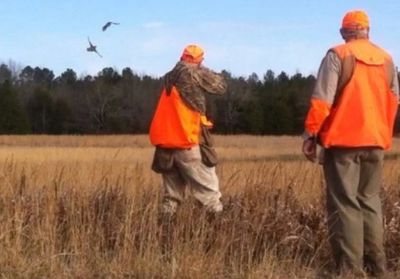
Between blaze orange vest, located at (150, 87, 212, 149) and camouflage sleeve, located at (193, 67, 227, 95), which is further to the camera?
camouflage sleeve, located at (193, 67, 227, 95)

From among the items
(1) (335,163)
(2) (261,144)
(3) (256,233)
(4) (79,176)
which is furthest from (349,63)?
(2) (261,144)

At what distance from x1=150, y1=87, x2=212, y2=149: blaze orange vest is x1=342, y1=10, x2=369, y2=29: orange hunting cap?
1.95 m

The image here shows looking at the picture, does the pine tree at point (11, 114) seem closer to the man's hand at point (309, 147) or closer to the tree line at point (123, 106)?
the tree line at point (123, 106)

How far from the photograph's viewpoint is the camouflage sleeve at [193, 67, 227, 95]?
7.78m

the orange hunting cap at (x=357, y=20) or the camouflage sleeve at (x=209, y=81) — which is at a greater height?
the orange hunting cap at (x=357, y=20)

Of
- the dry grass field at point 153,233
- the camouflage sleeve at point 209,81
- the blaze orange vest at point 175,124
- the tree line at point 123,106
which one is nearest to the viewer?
the dry grass field at point 153,233

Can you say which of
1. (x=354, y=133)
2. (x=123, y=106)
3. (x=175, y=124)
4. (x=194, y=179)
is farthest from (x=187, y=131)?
(x=123, y=106)

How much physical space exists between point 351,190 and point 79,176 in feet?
12.1

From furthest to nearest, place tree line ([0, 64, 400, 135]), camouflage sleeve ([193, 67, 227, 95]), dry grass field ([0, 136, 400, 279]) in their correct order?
tree line ([0, 64, 400, 135]), camouflage sleeve ([193, 67, 227, 95]), dry grass field ([0, 136, 400, 279])

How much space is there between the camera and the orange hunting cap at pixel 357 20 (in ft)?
20.7

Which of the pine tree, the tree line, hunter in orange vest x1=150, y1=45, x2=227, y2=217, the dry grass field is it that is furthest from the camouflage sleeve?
the pine tree

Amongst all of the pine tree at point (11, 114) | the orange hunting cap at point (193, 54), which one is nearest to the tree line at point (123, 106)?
the pine tree at point (11, 114)

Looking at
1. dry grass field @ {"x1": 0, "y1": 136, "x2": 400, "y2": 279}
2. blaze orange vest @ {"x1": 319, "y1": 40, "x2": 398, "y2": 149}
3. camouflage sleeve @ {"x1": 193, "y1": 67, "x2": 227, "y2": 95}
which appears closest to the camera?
blaze orange vest @ {"x1": 319, "y1": 40, "x2": 398, "y2": 149}

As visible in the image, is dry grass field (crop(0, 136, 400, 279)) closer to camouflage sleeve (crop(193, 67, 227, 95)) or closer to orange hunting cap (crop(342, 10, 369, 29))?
camouflage sleeve (crop(193, 67, 227, 95))
